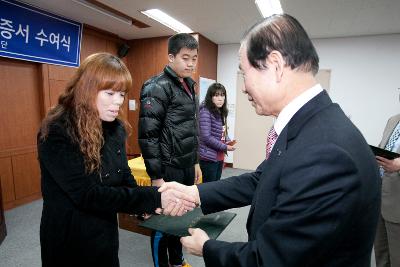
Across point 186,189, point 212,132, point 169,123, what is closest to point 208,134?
point 212,132

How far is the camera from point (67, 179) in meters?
1.02

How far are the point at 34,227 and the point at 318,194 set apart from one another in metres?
3.21

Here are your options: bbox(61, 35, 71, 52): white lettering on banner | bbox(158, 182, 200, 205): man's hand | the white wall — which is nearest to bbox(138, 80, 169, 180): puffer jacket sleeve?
bbox(158, 182, 200, 205): man's hand

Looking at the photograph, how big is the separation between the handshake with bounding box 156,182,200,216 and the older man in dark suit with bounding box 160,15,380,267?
0.48 metres

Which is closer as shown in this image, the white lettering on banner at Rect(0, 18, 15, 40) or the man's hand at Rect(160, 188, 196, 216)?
the man's hand at Rect(160, 188, 196, 216)

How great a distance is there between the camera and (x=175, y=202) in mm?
1343

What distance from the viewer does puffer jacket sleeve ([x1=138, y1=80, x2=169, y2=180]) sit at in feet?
5.78

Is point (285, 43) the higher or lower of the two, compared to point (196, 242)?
higher

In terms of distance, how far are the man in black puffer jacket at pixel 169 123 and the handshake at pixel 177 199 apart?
0.44 m

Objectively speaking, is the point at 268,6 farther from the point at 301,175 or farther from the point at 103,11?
the point at 301,175

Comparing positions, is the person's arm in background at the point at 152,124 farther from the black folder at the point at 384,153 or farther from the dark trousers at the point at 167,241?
the black folder at the point at 384,153

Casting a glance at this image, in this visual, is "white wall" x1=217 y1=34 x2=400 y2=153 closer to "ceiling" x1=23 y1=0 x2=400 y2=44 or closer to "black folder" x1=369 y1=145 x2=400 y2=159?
"ceiling" x1=23 y1=0 x2=400 y2=44

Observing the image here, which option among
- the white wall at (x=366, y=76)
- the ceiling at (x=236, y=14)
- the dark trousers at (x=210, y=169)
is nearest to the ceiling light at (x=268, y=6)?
the ceiling at (x=236, y=14)

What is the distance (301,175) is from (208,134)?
7.34ft
